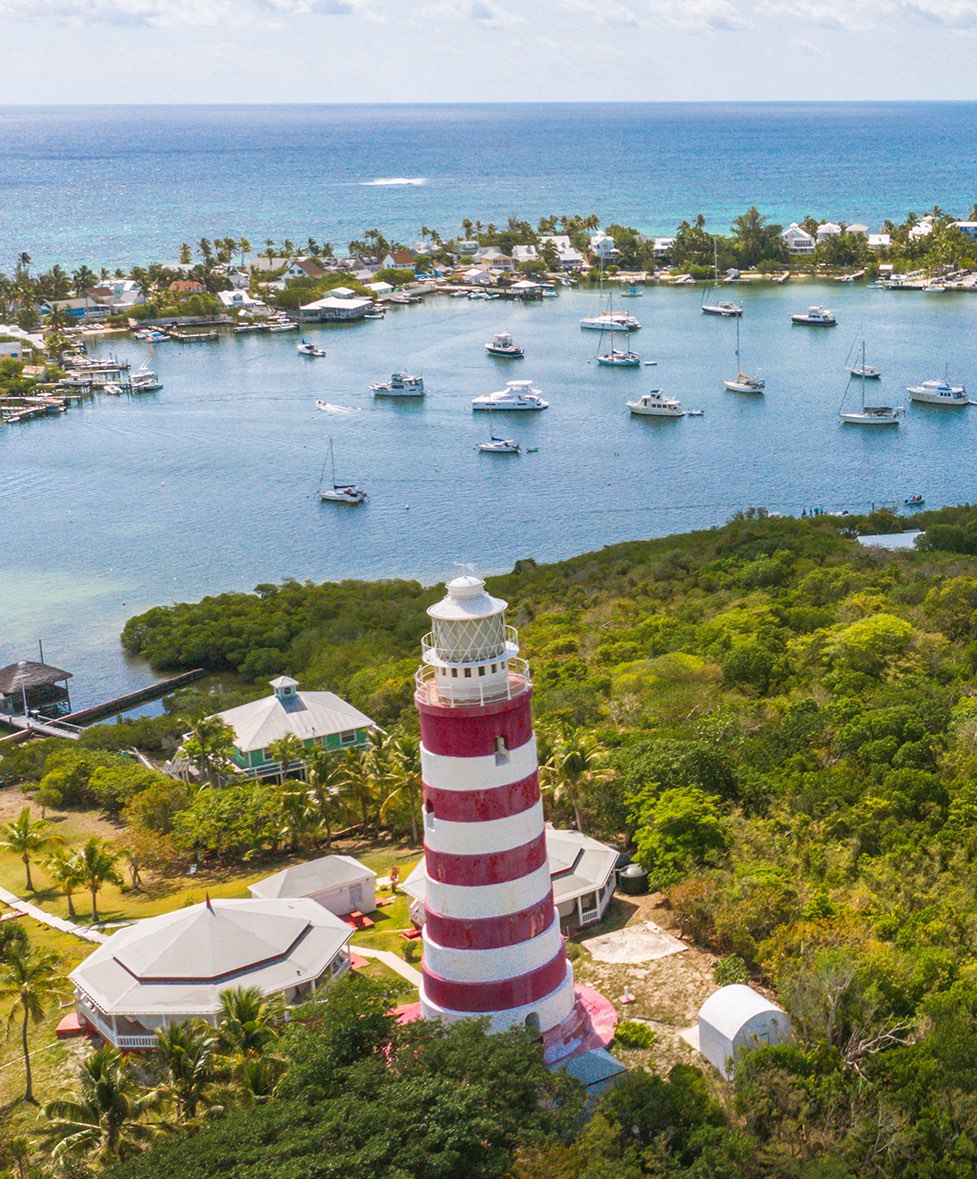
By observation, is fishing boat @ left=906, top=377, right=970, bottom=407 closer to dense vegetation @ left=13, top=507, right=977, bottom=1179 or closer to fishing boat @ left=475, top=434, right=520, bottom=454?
fishing boat @ left=475, top=434, right=520, bottom=454

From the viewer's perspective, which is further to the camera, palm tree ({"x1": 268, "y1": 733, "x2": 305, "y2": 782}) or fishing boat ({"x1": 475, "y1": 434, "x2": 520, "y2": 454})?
fishing boat ({"x1": 475, "y1": 434, "x2": 520, "y2": 454})

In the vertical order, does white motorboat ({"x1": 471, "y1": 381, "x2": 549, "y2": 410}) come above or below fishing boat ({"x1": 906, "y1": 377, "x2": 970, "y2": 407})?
below

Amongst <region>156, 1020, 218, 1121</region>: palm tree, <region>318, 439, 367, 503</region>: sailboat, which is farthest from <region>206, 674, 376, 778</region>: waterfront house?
<region>318, 439, 367, 503</region>: sailboat

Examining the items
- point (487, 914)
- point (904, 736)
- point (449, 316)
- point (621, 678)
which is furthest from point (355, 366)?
point (487, 914)

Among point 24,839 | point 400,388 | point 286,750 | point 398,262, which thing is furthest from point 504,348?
point 24,839

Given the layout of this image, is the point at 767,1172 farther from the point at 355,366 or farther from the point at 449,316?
the point at 449,316

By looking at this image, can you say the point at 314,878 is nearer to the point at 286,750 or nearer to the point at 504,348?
the point at 286,750
